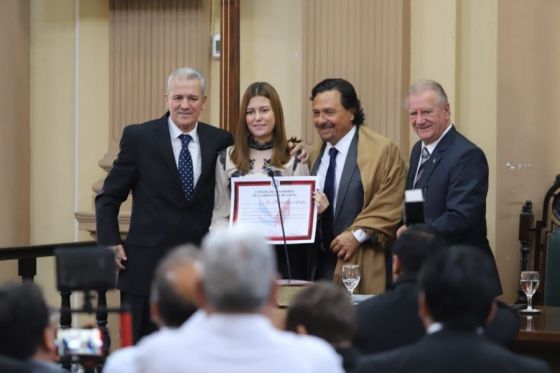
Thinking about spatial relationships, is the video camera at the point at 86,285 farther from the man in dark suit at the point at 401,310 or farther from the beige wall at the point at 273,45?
the beige wall at the point at 273,45

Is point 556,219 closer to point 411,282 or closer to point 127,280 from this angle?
point 127,280

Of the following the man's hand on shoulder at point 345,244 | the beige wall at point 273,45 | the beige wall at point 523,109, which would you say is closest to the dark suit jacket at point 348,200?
the man's hand on shoulder at point 345,244

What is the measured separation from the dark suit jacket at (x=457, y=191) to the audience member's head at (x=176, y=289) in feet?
9.05

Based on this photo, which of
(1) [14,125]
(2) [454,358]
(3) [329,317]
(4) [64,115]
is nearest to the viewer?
(2) [454,358]

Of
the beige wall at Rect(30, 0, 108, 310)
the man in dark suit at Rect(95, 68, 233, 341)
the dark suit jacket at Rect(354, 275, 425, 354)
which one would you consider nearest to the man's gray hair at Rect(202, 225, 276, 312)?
the dark suit jacket at Rect(354, 275, 425, 354)

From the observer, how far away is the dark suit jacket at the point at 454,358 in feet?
9.13

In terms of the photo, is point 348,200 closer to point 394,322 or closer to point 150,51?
point 394,322

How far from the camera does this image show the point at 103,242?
18.4ft

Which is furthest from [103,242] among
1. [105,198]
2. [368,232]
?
[368,232]

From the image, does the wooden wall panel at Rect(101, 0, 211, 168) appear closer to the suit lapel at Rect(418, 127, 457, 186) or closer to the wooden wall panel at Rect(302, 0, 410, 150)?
the wooden wall panel at Rect(302, 0, 410, 150)

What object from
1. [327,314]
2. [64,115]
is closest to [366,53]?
[64,115]

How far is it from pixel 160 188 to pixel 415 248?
7.07 feet

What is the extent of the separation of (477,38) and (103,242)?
245 cm

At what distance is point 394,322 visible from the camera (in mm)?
3609
